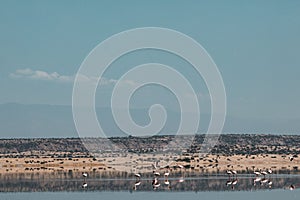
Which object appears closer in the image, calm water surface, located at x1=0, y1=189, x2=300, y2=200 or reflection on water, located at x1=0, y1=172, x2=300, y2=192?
calm water surface, located at x1=0, y1=189, x2=300, y2=200

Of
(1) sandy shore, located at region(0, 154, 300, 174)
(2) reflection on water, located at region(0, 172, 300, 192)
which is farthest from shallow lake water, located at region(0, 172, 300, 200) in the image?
(1) sandy shore, located at region(0, 154, 300, 174)

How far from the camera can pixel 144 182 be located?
70812 millimetres

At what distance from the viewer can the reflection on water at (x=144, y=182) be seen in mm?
65625

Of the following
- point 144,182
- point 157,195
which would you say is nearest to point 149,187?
point 144,182

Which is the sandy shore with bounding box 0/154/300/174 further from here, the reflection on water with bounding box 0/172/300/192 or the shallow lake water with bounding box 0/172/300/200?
the shallow lake water with bounding box 0/172/300/200

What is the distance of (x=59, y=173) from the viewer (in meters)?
88.9

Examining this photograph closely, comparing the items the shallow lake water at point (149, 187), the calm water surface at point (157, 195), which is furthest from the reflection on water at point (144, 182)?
the calm water surface at point (157, 195)

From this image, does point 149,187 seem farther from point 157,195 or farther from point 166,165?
point 166,165

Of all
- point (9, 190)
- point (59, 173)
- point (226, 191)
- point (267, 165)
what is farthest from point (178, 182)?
point (267, 165)

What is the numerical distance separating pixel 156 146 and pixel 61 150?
17.8 m

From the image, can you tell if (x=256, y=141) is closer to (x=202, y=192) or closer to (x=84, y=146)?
(x=84, y=146)

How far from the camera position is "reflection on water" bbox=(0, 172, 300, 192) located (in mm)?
65625

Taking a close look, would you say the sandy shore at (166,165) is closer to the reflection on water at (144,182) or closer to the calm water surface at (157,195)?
the reflection on water at (144,182)

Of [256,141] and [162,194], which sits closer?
[162,194]
